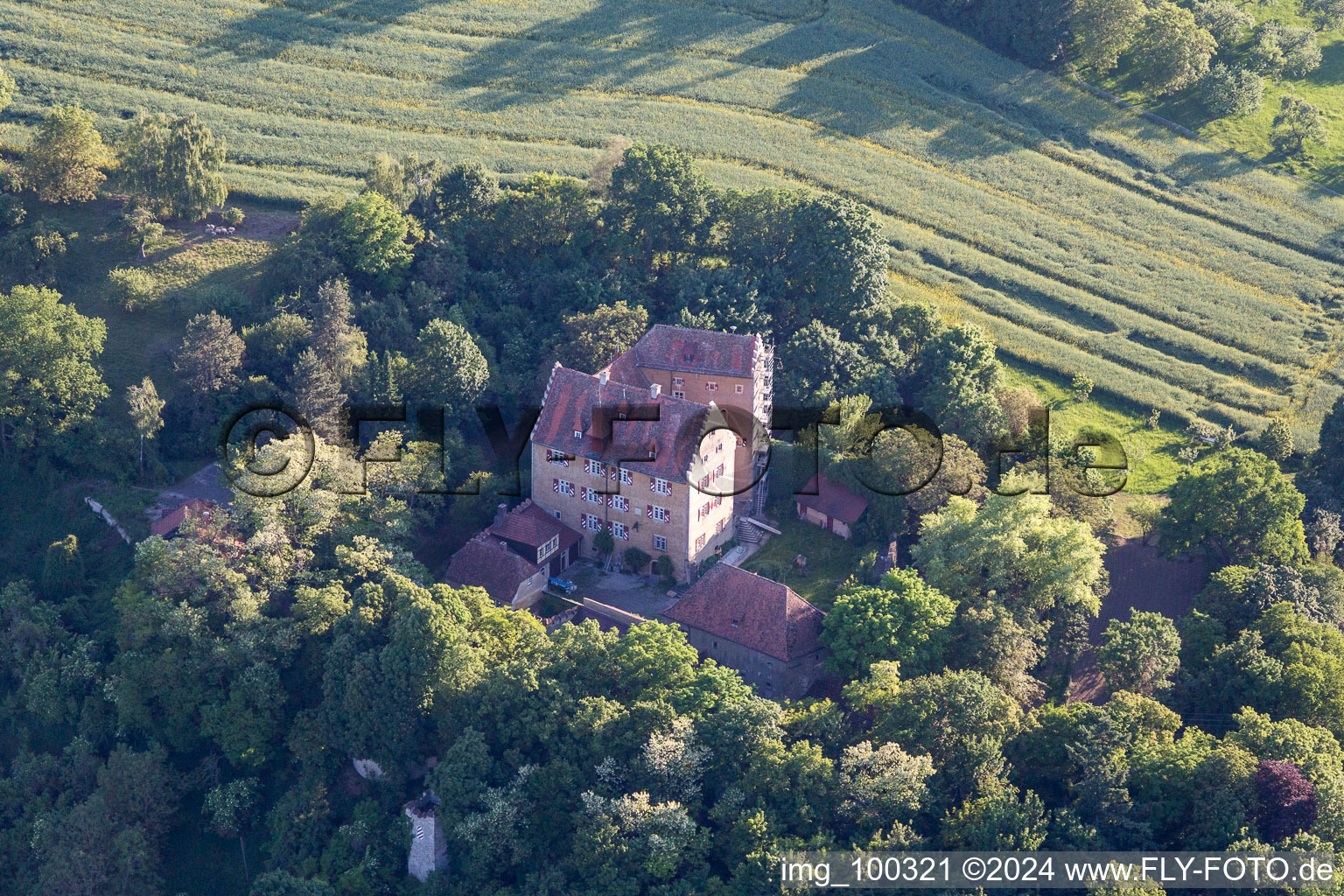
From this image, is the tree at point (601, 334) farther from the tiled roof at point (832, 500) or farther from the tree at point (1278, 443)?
the tree at point (1278, 443)

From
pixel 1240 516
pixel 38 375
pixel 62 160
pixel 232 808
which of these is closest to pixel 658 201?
pixel 38 375

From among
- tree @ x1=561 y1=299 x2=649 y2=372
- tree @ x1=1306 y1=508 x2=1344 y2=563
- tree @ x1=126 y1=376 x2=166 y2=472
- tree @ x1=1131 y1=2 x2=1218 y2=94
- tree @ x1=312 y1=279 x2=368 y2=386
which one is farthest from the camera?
tree @ x1=1131 y1=2 x2=1218 y2=94

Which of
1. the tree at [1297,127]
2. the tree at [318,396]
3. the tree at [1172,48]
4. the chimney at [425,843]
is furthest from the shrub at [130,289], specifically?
the tree at [1297,127]

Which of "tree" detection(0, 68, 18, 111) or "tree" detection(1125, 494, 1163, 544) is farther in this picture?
"tree" detection(0, 68, 18, 111)

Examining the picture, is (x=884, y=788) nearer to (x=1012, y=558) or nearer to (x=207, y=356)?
(x=1012, y=558)

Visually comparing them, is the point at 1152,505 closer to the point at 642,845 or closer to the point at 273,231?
the point at 642,845

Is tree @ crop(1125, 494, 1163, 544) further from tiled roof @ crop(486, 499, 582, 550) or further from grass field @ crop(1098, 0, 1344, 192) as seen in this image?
grass field @ crop(1098, 0, 1344, 192)

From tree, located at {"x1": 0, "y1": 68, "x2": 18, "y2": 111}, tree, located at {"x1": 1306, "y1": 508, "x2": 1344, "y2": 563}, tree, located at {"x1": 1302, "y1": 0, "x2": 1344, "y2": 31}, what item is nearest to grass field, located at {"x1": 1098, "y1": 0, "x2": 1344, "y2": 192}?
tree, located at {"x1": 1302, "y1": 0, "x2": 1344, "y2": 31}
